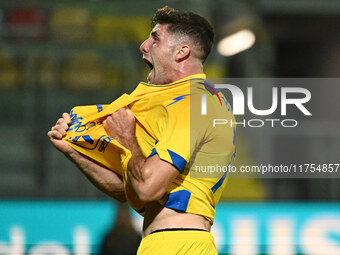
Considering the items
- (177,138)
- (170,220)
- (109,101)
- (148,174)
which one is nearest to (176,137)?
(177,138)

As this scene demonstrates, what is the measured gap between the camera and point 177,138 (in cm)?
226

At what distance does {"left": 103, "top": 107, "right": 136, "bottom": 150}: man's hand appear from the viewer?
7.81 feet

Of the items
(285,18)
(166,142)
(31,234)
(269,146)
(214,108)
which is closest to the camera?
(166,142)

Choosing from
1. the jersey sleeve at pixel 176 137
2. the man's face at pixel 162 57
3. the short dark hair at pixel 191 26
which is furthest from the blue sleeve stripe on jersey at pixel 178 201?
the short dark hair at pixel 191 26

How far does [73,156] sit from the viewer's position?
2.55 metres

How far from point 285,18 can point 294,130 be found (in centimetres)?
106

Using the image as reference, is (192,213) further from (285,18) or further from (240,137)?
(285,18)

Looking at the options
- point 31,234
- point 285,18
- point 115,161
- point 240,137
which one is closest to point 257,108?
point 240,137

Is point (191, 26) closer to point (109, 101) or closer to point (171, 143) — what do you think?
point (171, 143)

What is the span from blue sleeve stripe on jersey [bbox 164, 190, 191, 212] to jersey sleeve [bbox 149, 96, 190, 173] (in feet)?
0.38

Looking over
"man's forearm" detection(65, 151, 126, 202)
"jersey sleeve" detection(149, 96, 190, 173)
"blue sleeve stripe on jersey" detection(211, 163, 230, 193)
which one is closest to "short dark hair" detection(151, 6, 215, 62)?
"jersey sleeve" detection(149, 96, 190, 173)

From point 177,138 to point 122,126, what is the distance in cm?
26

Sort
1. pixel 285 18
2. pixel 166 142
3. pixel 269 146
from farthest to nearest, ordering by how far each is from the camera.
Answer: pixel 285 18, pixel 269 146, pixel 166 142

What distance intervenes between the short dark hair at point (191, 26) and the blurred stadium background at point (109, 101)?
258 cm
